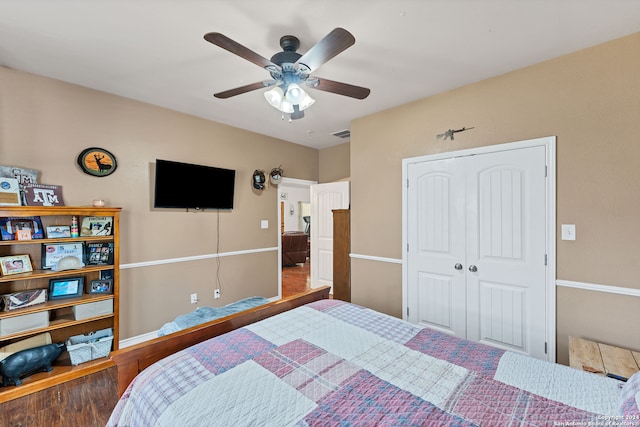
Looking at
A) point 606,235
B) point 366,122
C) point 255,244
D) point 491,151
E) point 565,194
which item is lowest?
point 255,244

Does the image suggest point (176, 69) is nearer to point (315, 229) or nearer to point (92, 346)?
point (92, 346)

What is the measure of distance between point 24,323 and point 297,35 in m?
3.03

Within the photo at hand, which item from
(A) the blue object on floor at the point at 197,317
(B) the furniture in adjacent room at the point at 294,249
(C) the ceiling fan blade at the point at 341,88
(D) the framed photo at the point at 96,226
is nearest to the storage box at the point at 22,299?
(D) the framed photo at the point at 96,226

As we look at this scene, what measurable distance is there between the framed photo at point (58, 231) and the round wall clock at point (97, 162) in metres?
0.55

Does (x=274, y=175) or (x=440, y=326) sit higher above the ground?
(x=274, y=175)

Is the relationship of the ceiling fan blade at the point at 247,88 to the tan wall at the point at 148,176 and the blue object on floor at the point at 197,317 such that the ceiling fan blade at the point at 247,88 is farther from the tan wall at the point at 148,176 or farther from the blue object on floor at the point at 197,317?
the blue object on floor at the point at 197,317

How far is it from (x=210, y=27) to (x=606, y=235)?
10.2ft

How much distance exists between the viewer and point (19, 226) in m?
2.23

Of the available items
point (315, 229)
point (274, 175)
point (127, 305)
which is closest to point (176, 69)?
point (274, 175)

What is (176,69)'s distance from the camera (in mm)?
2301

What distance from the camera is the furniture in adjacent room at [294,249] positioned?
22.5ft

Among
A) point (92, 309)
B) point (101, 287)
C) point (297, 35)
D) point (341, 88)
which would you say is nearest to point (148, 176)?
point (101, 287)

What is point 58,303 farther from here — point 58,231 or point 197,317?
point 197,317

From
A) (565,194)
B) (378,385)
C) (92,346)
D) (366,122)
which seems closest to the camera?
(378,385)
